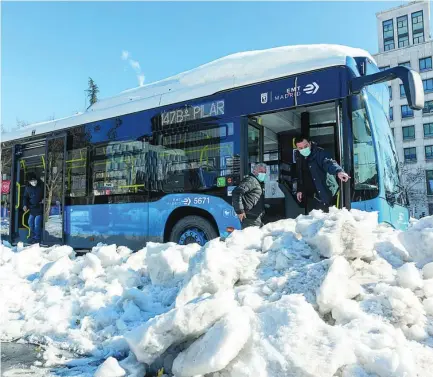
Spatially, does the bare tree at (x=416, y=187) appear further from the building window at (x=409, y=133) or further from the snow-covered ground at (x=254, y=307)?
the snow-covered ground at (x=254, y=307)

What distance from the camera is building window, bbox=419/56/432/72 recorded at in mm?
47000

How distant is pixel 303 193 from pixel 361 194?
1224mm

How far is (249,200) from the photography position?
19.7 feet

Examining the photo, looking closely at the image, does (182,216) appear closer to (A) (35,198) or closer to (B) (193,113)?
(B) (193,113)

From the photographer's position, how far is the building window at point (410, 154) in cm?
4747

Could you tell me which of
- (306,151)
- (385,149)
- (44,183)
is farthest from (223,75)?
(44,183)

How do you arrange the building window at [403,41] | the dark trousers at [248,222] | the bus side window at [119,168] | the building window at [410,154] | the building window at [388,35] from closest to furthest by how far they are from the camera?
the dark trousers at [248,222] → the bus side window at [119,168] → the building window at [410,154] → the building window at [403,41] → the building window at [388,35]

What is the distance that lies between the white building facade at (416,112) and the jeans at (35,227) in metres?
42.1

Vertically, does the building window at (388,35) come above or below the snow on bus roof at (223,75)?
above

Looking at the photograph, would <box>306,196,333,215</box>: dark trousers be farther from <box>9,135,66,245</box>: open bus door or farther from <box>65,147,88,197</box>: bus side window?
<box>9,135,66,245</box>: open bus door

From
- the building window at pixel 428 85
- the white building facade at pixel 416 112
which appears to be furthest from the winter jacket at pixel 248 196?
the building window at pixel 428 85

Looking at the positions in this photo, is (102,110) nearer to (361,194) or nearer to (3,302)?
(3,302)

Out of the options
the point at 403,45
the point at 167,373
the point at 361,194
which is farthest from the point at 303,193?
the point at 403,45

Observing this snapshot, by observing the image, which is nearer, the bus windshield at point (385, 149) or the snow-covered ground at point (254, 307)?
the snow-covered ground at point (254, 307)
